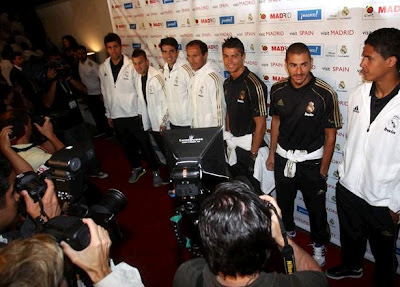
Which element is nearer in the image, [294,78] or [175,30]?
[294,78]

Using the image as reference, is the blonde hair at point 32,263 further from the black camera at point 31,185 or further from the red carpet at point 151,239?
the red carpet at point 151,239

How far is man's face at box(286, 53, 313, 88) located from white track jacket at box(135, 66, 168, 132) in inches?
70.0

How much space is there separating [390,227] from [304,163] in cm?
69

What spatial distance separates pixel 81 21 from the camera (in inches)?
236

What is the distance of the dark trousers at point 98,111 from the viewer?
5.62m

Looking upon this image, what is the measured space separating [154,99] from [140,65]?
414 mm

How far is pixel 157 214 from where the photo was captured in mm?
3541

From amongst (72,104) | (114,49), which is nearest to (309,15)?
(114,49)

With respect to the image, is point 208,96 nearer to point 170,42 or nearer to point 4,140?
point 170,42

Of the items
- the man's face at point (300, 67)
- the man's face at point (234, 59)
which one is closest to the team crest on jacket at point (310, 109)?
the man's face at point (300, 67)

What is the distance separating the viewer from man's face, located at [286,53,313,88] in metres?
2.20

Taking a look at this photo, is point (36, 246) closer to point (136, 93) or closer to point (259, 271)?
point (259, 271)

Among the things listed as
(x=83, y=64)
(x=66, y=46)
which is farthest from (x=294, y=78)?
(x=66, y=46)

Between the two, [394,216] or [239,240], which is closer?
[239,240]
